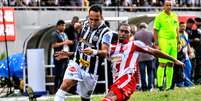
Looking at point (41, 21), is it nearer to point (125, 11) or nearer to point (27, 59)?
point (125, 11)

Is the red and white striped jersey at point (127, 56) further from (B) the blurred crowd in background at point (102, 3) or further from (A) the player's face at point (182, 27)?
(B) the blurred crowd in background at point (102, 3)

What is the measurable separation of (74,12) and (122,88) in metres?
16.4

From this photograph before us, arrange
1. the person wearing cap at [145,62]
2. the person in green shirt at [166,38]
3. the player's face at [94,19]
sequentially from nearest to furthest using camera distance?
the player's face at [94,19] → the person in green shirt at [166,38] → the person wearing cap at [145,62]

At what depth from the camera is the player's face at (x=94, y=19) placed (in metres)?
11.5

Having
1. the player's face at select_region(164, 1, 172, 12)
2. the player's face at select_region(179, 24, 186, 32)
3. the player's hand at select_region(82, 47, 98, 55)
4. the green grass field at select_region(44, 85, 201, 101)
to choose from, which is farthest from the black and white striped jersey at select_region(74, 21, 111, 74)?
the player's face at select_region(179, 24, 186, 32)

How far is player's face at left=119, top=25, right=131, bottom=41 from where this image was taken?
10617mm

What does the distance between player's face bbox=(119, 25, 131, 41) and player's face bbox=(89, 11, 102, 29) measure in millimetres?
977

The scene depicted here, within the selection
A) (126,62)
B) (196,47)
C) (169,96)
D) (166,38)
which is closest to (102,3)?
(196,47)

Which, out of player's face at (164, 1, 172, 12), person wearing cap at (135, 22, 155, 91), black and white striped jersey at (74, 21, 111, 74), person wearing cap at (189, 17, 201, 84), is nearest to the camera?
→ black and white striped jersey at (74, 21, 111, 74)

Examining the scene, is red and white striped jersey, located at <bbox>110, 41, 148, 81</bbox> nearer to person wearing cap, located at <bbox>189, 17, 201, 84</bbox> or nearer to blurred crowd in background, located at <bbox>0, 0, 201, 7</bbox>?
person wearing cap, located at <bbox>189, 17, 201, 84</bbox>

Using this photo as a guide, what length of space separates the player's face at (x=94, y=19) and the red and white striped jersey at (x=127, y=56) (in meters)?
0.90

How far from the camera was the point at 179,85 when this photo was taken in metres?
19.1

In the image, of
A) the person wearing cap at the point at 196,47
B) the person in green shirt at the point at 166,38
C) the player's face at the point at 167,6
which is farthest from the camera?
the person wearing cap at the point at 196,47

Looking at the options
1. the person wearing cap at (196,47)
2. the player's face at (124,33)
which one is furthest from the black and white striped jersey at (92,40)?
the person wearing cap at (196,47)
